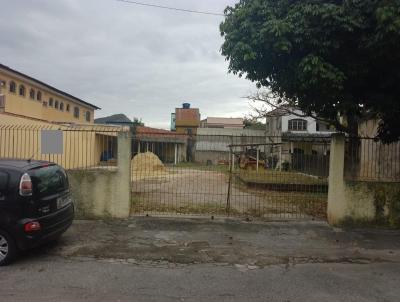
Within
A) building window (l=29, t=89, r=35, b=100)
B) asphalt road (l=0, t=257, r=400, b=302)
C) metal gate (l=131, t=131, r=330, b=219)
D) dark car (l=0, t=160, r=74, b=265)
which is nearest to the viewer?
asphalt road (l=0, t=257, r=400, b=302)

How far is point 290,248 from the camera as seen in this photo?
24.5ft

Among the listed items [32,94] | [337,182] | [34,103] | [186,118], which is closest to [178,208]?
[337,182]

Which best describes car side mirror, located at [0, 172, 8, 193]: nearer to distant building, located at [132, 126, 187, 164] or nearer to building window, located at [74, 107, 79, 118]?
distant building, located at [132, 126, 187, 164]

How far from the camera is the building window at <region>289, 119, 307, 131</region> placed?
48406 mm

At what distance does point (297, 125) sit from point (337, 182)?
134ft

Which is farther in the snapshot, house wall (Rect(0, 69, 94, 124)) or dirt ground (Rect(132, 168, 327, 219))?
house wall (Rect(0, 69, 94, 124))

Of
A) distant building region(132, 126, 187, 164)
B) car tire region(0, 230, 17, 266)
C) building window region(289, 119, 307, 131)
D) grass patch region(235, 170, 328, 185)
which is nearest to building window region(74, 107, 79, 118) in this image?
building window region(289, 119, 307, 131)

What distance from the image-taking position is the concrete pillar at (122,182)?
30.4 feet

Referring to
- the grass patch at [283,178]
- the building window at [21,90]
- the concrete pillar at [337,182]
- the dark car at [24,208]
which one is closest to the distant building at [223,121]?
the building window at [21,90]

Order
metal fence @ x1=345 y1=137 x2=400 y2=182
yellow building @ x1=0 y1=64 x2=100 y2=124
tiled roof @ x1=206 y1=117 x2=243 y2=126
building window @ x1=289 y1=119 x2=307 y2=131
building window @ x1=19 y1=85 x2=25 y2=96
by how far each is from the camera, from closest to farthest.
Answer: metal fence @ x1=345 y1=137 x2=400 y2=182 → yellow building @ x1=0 y1=64 x2=100 y2=124 → building window @ x1=19 y1=85 x2=25 y2=96 → building window @ x1=289 y1=119 x2=307 y2=131 → tiled roof @ x1=206 y1=117 x2=243 y2=126

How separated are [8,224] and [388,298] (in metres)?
5.36

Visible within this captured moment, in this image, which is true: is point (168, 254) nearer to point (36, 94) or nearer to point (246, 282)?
point (246, 282)

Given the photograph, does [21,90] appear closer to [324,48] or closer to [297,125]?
[324,48]

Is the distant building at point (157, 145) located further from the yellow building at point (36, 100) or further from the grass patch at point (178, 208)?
the yellow building at point (36, 100)
